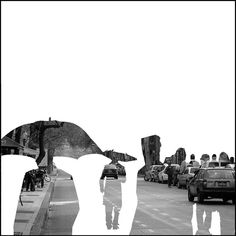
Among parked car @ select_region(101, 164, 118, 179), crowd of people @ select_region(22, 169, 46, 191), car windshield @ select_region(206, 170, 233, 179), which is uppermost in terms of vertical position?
car windshield @ select_region(206, 170, 233, 179)

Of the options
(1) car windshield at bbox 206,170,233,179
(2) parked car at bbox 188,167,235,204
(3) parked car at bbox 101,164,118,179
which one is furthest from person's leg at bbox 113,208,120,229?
(3) parked car at bbox 101,164,118,179

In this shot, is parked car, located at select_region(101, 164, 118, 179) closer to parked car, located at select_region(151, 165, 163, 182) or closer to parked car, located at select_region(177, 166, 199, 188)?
parked car, located at select_region(151, 165, 163, 182)

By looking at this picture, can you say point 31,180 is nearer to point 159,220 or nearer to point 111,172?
point 159,220

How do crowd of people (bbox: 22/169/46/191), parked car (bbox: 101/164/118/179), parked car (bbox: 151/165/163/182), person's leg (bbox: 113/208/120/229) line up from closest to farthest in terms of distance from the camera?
person's leg (bbox: 113/208/120/229) → crowd of people (bbox: 22/169/46/191) → parked car (bbox: 151/165/163/182) → parked car (bbox: 101/164/118/179)

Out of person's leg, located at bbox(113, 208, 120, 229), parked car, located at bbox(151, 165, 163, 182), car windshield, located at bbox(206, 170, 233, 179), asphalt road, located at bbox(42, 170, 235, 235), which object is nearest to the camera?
asphalt road, located at bbox(42, 170, 235, 235)

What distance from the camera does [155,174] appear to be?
5412 centimetres

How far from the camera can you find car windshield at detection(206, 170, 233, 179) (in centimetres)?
2512

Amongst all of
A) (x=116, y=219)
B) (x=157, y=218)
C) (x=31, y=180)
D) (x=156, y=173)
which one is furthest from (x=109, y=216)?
(x=156, y=173)

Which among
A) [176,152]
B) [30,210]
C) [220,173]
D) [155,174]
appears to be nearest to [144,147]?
[176,152]

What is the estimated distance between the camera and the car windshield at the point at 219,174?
25120 millimetres

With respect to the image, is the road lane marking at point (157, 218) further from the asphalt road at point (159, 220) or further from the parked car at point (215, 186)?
the parked car at point (215, 186)

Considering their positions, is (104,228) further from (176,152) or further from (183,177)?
(176,152)

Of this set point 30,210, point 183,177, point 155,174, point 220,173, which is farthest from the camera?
point 155,174

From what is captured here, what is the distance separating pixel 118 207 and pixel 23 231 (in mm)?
8432
